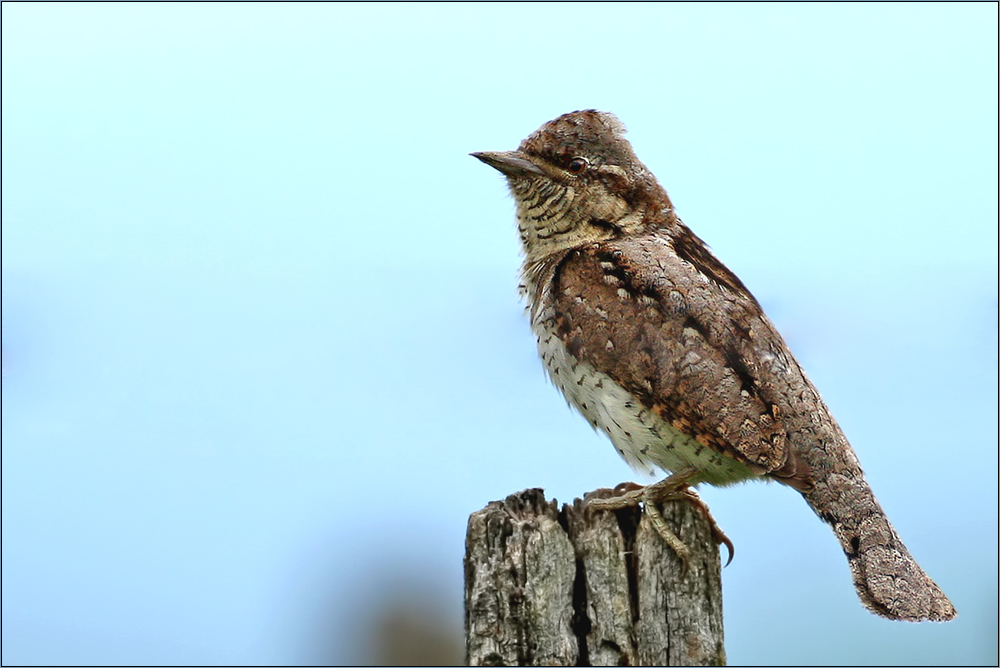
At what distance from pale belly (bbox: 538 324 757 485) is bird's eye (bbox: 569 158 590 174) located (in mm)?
982

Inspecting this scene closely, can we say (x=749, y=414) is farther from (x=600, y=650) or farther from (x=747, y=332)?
(x=600, y=650)

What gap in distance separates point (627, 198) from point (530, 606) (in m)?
2.48

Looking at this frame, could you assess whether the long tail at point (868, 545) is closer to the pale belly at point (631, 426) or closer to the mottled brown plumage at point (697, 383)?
the mottled brown plumage at point (697, 383)

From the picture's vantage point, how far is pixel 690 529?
145 inches

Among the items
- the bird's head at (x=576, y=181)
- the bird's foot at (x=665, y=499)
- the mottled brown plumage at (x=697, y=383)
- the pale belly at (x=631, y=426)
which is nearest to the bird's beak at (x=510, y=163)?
the bird's head at (x=576, y=181)

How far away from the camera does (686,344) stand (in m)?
4.29

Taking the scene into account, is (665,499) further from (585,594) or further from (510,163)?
(510,163)

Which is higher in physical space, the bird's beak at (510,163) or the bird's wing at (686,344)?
the bird's beak at (510,163)

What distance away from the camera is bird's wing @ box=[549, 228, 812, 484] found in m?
4.10

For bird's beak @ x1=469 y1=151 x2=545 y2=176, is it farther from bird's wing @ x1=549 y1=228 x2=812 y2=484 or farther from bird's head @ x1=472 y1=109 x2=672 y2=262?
bird's wing @ x1=549 y1=228 x2=812 y2=484

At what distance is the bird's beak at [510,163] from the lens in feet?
17.0

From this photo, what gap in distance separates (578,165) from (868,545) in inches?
89.1

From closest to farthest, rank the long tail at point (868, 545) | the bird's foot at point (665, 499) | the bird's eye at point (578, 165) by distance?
1. the bird's foot at point (665, 499)
2. the long tail at point (868, 545)
3. the bird's eye at point (578, 165)

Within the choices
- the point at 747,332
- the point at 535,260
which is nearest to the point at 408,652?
the point at 535,260
